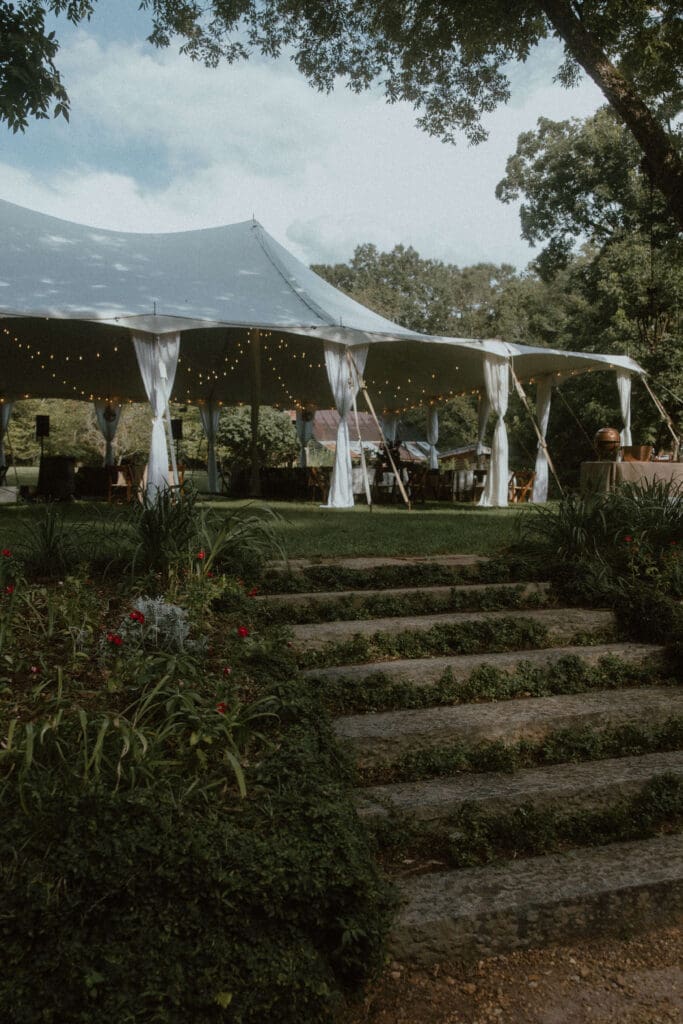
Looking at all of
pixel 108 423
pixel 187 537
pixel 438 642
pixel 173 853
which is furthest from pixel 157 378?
pixel 173 853

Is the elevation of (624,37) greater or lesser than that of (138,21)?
lesser

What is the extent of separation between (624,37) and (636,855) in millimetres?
8972

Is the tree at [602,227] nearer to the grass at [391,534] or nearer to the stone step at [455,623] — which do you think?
the grass at [391,534]

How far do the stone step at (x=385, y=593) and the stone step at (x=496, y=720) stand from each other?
0.93 m

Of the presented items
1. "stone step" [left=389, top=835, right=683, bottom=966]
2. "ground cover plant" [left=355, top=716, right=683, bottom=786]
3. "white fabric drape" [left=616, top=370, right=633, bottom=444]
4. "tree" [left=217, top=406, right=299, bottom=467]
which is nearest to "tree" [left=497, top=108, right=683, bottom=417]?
"white fabric drape" [left=616, top=370, right=633, bottom=444]

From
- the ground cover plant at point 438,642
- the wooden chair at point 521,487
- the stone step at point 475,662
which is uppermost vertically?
the wooden chair at point 521,487

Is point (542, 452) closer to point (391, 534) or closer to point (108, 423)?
point (391, 534)

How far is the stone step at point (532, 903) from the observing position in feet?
7.21

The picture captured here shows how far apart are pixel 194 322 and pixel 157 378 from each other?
0.93 metres

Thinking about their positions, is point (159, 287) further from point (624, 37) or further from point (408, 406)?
point (408, 406)

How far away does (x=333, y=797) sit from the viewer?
2.28 metres

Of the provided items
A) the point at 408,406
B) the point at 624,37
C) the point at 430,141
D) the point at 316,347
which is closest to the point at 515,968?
the point at 624,37

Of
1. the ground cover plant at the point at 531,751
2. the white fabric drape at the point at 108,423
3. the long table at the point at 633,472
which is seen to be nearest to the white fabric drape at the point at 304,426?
the white fabric drape at the point at 108,423

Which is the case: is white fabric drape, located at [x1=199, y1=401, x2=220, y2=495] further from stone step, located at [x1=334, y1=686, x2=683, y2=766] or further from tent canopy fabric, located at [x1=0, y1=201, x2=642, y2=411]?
stone step, located at [x1=334, y1=686, x2=683, y2=766]
